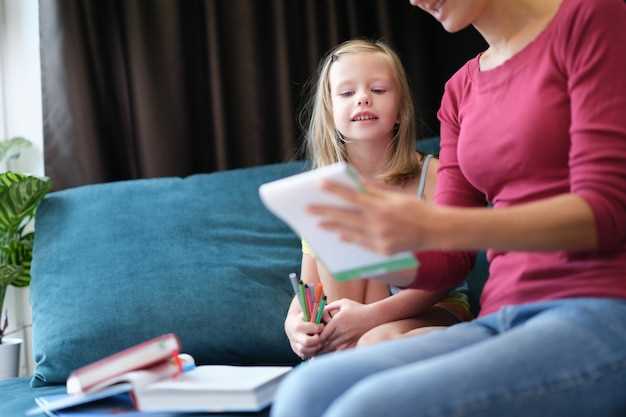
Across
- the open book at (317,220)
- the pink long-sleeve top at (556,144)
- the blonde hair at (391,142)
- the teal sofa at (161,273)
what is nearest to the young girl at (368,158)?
the blonde hair at (391,142)

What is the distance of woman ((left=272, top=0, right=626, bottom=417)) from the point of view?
98 cm

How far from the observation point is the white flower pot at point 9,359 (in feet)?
7.06

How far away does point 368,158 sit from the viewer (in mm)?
1918

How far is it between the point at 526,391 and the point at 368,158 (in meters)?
1.00

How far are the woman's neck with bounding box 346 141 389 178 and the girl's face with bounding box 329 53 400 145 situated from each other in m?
0.02

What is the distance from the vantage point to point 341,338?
5.35 ft

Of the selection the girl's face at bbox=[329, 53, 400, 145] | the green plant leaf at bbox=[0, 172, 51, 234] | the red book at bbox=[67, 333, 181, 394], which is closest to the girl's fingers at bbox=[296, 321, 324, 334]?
the red book at bbox=[67, 333, 181, 394]

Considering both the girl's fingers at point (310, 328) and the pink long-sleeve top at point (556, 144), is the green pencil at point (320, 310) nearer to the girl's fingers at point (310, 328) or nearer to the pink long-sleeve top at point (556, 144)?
the girl's fingers at point (310, 328)

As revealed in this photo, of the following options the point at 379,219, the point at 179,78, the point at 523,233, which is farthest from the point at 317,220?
the point at 179,78

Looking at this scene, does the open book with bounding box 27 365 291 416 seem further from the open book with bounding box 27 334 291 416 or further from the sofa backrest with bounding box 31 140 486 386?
the sofa backrest with bounding box 31 140 486 386

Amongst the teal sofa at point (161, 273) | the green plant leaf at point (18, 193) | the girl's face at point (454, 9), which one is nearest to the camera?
the girl's face at point (454, 9)

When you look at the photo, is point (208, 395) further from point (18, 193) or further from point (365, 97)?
point (18, 193)

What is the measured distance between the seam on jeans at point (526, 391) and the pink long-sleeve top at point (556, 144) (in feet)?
0.49

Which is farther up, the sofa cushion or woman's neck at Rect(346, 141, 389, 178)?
woman's neck at Rect(346, 141, 389, 178)
